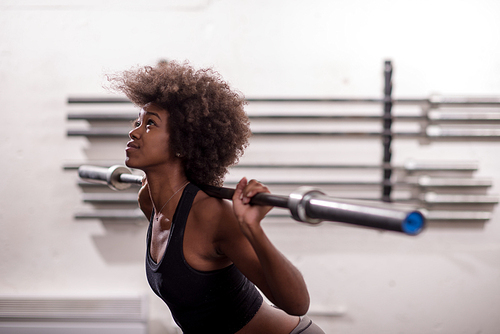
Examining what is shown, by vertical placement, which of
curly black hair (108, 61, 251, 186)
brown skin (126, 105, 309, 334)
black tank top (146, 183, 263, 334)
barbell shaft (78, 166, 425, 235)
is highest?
curly black hair (108, 61, 251, 186)

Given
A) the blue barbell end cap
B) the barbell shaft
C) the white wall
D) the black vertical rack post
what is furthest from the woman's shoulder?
the black vertical rack post

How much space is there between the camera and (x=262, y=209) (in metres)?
0.79

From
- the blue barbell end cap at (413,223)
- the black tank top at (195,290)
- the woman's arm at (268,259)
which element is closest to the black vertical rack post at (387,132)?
the black tank top at (195,290)

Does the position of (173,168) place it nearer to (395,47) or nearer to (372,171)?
(372,171)

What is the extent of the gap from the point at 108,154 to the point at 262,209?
1.59 meters

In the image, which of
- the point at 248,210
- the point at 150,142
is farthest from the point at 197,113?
the point at 248,210

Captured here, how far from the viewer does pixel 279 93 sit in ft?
6.95

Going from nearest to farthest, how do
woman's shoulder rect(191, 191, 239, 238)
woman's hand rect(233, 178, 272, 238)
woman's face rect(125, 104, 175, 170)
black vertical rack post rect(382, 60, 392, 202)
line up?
woman's hand rect(233, 178, 272, 238), woman's shoulder rect(191, 191, 239, 238), woman's face rect(125, 104, 175, 170), black vertical rack post rect(382, 60, 392, 202)

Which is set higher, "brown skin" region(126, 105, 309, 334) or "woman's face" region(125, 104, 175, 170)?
"woman's face" region(125, 104, 175, 170)

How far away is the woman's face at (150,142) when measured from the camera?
1.07m

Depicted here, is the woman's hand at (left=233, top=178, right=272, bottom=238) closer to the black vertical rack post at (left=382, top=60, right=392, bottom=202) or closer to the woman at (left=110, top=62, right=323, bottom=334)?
the woman at (left=110, top=62, right=323, bottom=334)

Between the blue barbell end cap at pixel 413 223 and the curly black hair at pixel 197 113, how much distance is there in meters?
0.71

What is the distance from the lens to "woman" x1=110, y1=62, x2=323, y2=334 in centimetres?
99

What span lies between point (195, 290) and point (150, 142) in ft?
1.44
